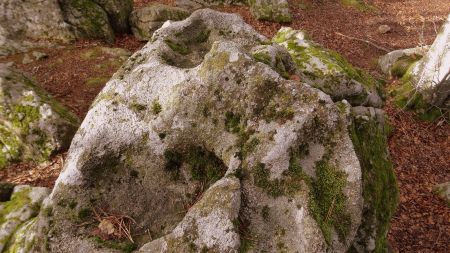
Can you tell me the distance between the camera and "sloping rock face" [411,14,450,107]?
10.3 m

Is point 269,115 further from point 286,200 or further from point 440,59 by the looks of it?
point 440,59

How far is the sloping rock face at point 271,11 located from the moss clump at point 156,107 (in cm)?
1312

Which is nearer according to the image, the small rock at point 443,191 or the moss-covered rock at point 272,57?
the moss-covered rock at point 272,57

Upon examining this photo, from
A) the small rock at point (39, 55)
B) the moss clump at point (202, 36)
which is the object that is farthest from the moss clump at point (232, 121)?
the small rock at point (39, 55)

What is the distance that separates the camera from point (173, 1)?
1700 centimetres

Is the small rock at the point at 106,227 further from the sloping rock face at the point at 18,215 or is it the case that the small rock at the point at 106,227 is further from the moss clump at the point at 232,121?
the moss clump at the point at 232,121

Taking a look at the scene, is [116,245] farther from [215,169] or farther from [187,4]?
[187,4]

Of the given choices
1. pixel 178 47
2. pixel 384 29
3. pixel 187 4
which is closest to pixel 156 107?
pixel 178 47

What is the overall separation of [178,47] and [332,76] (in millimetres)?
3385

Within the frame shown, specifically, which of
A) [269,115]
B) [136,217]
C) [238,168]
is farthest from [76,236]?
[269,115]

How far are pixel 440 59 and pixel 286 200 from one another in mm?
9359

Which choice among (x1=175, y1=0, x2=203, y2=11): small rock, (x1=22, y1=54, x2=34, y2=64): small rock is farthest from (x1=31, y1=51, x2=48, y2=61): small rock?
(x1=175, y1=0, x2=203, y2=11): small rock

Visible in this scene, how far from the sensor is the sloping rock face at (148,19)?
13.6 m

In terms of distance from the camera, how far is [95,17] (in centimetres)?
1305
